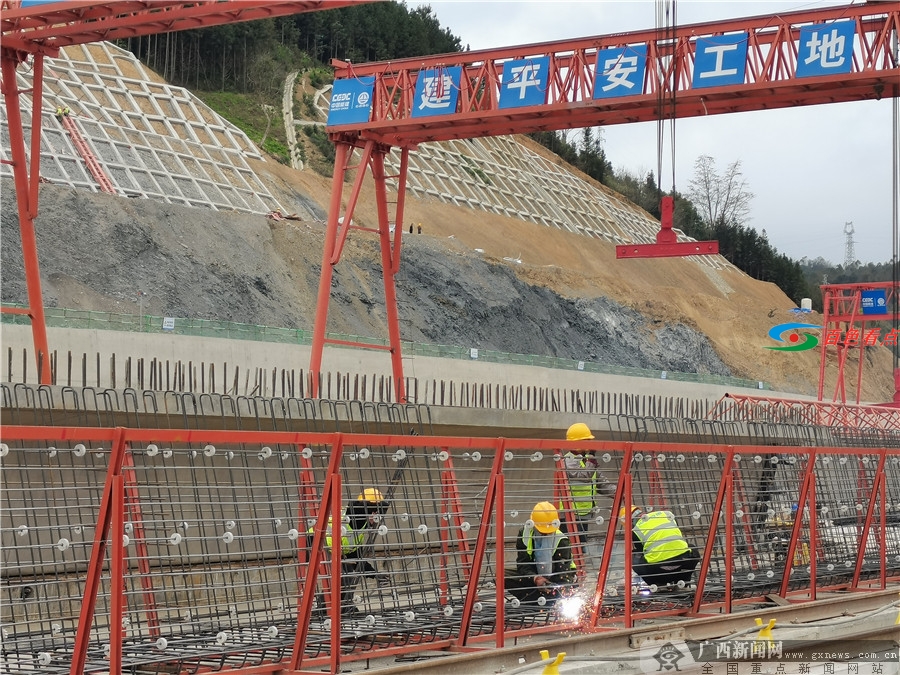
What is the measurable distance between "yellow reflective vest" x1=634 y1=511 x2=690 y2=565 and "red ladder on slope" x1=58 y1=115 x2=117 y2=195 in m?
35.9

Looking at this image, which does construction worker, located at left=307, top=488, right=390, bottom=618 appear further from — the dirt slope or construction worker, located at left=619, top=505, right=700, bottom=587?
the dirt slope

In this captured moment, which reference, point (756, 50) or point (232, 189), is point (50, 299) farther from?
point (756, 50)

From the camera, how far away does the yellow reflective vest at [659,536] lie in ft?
33.2

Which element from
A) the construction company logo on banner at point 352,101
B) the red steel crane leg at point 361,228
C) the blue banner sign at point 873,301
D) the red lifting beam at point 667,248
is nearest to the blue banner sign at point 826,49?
the red lifting beam at point 667,248

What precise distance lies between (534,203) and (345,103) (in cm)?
5312

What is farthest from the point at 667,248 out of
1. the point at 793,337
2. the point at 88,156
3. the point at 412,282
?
the point at 793,337

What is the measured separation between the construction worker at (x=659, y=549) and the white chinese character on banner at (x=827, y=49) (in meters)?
11.5

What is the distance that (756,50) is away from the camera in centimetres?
1983

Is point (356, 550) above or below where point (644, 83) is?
below

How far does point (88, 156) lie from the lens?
4534cm

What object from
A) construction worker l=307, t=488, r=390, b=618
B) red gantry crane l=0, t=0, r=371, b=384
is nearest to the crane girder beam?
red gantry crane l=0, t=0, r=371, b=384

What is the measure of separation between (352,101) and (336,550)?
15.5m

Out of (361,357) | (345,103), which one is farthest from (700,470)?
(361,357)

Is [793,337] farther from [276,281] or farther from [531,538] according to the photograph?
[531,538]
